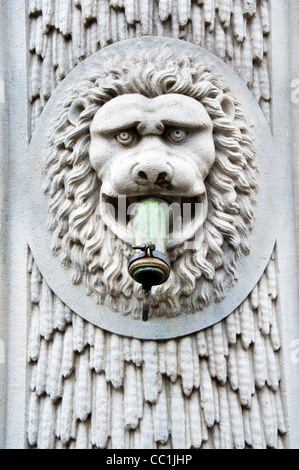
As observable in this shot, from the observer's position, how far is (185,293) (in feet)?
8.75

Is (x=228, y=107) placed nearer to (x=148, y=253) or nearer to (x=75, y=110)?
(x=75, y=110)

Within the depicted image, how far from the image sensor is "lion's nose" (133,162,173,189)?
8.47 feet

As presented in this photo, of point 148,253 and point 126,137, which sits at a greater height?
point 126,137

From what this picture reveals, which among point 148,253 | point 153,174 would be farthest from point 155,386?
point 153,174

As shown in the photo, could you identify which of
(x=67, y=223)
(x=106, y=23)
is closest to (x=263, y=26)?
(x=106, y=23)

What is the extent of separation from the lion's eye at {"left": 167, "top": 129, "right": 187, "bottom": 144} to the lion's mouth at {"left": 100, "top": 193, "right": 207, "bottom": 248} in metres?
0.14

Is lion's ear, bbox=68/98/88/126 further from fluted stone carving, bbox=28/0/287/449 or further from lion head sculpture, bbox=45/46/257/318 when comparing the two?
fluted stone carving, bbox=28/0/287/449

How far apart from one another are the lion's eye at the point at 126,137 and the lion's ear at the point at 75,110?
0.14m

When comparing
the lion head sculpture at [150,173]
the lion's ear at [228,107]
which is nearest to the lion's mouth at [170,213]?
the lion head sculpture at [150,173]

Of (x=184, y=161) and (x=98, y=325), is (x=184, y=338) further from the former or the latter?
(x=184, y=161)

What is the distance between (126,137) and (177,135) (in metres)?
0.13

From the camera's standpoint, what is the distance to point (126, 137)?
267cm

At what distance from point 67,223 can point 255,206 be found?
48cm

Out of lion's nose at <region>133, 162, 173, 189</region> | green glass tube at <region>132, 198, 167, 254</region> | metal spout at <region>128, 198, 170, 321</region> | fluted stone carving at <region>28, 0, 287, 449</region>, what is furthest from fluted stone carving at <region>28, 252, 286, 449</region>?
lion's nose at <region>133, 162, 173, 189</region>
